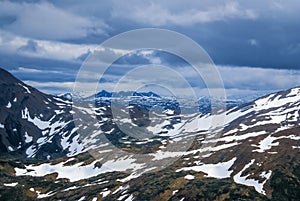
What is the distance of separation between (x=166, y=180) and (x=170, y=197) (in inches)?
849

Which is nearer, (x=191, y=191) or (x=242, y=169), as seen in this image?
(x=191, y=191)

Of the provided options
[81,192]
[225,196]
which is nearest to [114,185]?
[81,192]

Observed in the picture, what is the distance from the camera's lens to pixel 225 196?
159875 millimetres

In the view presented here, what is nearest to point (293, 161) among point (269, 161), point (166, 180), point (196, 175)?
point (269, 161)

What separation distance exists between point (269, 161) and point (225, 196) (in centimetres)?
4182

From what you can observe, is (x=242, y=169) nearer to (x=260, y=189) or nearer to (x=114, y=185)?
(x=260, y=189)

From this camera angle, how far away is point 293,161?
188000 mm

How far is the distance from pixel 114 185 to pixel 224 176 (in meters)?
50.5

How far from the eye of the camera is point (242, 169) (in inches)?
7515

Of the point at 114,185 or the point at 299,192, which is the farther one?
the point at 114,185

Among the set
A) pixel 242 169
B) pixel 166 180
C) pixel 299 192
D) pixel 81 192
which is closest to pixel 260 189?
pixel 299 192

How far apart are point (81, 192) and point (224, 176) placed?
215 feet

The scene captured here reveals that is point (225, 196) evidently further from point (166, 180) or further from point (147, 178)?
point (147, 178)

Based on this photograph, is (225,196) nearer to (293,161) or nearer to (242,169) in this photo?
(242,169)
